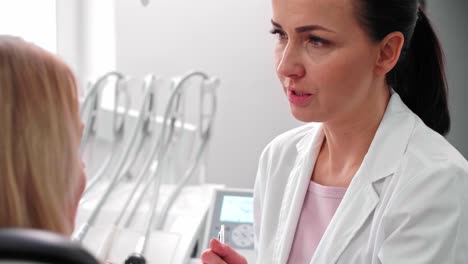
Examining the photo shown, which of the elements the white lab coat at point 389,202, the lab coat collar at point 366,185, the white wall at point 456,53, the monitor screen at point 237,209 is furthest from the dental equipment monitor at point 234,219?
the white wall at point 456,53

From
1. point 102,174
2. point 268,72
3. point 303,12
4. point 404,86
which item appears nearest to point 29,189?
point 303,12

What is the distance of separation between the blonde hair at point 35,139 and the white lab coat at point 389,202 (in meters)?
0.57

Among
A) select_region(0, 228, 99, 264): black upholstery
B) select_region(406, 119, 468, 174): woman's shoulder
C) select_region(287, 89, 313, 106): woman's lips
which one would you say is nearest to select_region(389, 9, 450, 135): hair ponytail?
select_region(406, 119, 468, 174): woman's shoulder

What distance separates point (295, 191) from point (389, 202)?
25 cm

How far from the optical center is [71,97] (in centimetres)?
69

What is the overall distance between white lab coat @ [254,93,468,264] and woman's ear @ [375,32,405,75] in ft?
0.28

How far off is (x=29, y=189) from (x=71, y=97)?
0.12 metres

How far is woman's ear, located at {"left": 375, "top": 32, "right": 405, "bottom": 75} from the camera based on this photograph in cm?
111

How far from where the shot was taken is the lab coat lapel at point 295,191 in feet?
4.07

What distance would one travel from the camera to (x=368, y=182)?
113cm

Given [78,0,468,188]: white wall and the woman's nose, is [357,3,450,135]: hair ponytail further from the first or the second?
[78,0,468,188]: white wall

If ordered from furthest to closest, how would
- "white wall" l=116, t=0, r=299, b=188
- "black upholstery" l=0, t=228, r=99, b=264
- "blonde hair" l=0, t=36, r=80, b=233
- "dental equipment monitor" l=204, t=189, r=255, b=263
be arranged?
1. "white wall" l=116, t=0, r=299, b=188
2. "dental equipment monitor" l=204, t=189, r=255, b=263
3. "blonde hair" l=0, t=36, r=80, b=233
4. "black upholstery" l=0, t=228, r=99, b=264

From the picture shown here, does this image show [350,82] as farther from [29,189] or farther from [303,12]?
[29,189]

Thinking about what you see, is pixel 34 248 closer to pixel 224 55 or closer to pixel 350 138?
pixel 350 138
